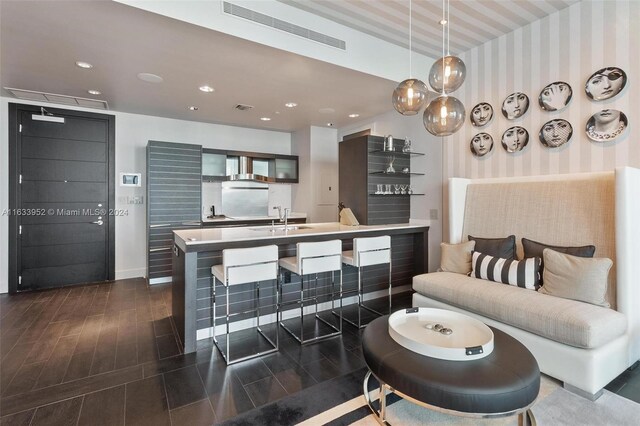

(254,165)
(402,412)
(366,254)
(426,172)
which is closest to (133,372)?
(402,412)

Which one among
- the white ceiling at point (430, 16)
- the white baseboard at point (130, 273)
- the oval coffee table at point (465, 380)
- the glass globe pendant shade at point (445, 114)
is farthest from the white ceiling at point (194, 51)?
the oval coffee table at point (465, 380)

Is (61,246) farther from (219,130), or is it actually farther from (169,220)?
(219,130)

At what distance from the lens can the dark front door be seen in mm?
4281

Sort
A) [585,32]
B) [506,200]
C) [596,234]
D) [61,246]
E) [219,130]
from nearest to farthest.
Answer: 1. [596,234]
2. [585,32]
3. [506,200]
4. [61,246]
5. [219,130]

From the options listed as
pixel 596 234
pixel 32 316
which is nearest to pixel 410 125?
pixel 596 234

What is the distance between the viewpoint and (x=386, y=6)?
9.41 ft

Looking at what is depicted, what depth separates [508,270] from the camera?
2760 mm

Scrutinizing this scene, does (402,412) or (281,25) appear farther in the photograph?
(281,25)

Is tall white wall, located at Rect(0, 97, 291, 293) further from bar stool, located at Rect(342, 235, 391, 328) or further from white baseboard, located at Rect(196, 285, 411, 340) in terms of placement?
bar stool, located at Rect(342, 235, 391, 328)

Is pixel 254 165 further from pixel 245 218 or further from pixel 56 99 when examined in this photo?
pixel 56 99

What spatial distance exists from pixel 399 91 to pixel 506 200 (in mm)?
1916

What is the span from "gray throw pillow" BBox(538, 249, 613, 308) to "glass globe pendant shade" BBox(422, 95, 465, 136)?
1.43 metres

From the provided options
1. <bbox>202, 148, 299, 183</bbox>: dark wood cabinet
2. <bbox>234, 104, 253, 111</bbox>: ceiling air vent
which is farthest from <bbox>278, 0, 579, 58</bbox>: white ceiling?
<bbox>202, 148, 299, 183</bbox>: dark wood cabinet

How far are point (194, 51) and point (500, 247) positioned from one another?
356 centimetres
